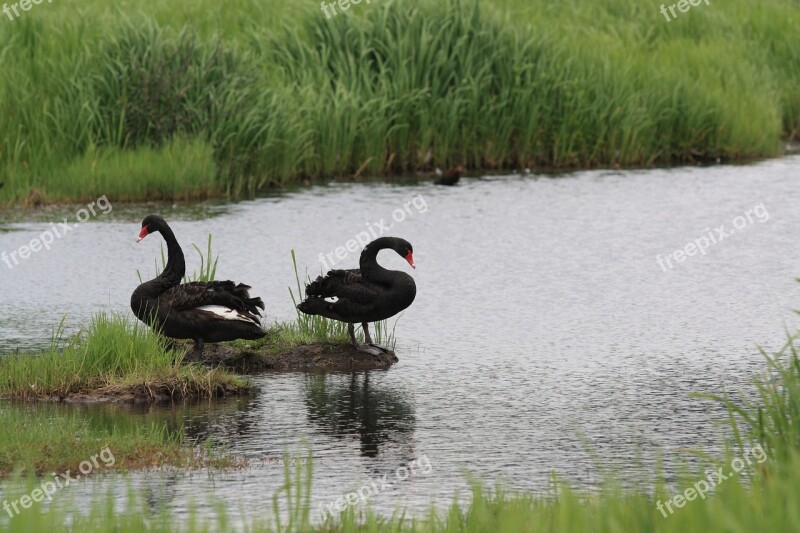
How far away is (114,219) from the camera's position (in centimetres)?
1927

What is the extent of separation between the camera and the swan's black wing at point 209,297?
11305 mm

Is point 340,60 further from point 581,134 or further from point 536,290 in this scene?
point 536,290

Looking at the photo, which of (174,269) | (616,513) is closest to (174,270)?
(174,269)

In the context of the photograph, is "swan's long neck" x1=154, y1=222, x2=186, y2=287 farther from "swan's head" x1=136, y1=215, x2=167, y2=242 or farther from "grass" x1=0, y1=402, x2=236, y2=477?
"grass" x1=0, y1=402, x2=236, y2=477

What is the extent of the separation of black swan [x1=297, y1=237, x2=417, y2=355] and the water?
520 millimetres

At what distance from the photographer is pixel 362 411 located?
10.5 m

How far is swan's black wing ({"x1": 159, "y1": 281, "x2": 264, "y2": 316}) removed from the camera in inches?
445

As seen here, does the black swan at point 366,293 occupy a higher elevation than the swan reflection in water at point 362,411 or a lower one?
higher

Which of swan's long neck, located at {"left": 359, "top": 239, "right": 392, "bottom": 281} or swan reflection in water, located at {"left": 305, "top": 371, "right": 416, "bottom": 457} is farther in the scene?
swan's long neck, located at {"left": 359, "top": 239, "right": 392, "bottom": 281}

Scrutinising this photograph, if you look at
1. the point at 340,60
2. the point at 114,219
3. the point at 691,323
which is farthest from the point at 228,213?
the point at 691,323

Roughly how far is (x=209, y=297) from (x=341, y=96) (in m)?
12.7

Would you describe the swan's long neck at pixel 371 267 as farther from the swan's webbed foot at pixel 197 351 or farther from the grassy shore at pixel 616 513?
the grassy shore at pixel 616 513

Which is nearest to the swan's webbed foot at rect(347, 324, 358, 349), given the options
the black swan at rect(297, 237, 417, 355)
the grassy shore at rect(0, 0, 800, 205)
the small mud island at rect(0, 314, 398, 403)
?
the black swan at rect(297, 237, 417, 355)

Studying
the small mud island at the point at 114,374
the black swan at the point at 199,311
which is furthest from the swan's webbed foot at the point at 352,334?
the small mud island at the point at 114,374
